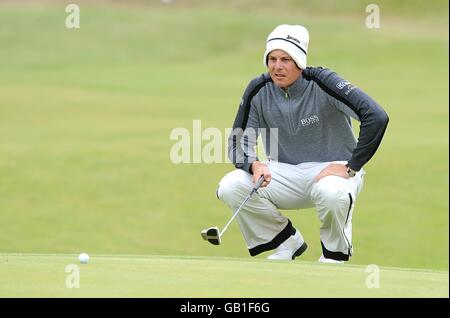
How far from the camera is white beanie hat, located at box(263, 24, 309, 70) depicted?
6797 mm

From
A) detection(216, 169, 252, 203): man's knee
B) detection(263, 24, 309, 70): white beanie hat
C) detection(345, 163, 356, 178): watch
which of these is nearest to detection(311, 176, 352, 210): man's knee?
detection(345, 163, 356, 178): watch

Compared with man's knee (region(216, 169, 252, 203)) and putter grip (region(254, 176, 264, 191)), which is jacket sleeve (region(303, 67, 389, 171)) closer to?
putter grip (region(254, 176, 264, 191))

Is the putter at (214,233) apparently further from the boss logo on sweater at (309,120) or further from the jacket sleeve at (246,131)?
the boss logo on sweater at (309,120)

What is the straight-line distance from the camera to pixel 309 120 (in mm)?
6906

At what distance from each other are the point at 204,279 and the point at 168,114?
17024 mm

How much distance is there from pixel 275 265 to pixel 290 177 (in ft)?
3.85

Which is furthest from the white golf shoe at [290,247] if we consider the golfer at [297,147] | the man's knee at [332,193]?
the man's knee at [332,193]

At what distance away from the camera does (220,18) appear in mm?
38625

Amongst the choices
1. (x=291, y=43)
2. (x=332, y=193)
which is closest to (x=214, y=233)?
(x=332, y=193)

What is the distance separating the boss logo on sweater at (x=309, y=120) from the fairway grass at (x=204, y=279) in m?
1.12

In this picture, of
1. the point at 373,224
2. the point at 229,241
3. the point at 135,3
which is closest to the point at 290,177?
the point at 229,241

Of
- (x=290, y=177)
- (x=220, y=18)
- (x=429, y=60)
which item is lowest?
(x=290, y=177)

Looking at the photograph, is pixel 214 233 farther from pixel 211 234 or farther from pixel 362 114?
pixel 362 114

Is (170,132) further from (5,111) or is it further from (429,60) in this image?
(429,60)
